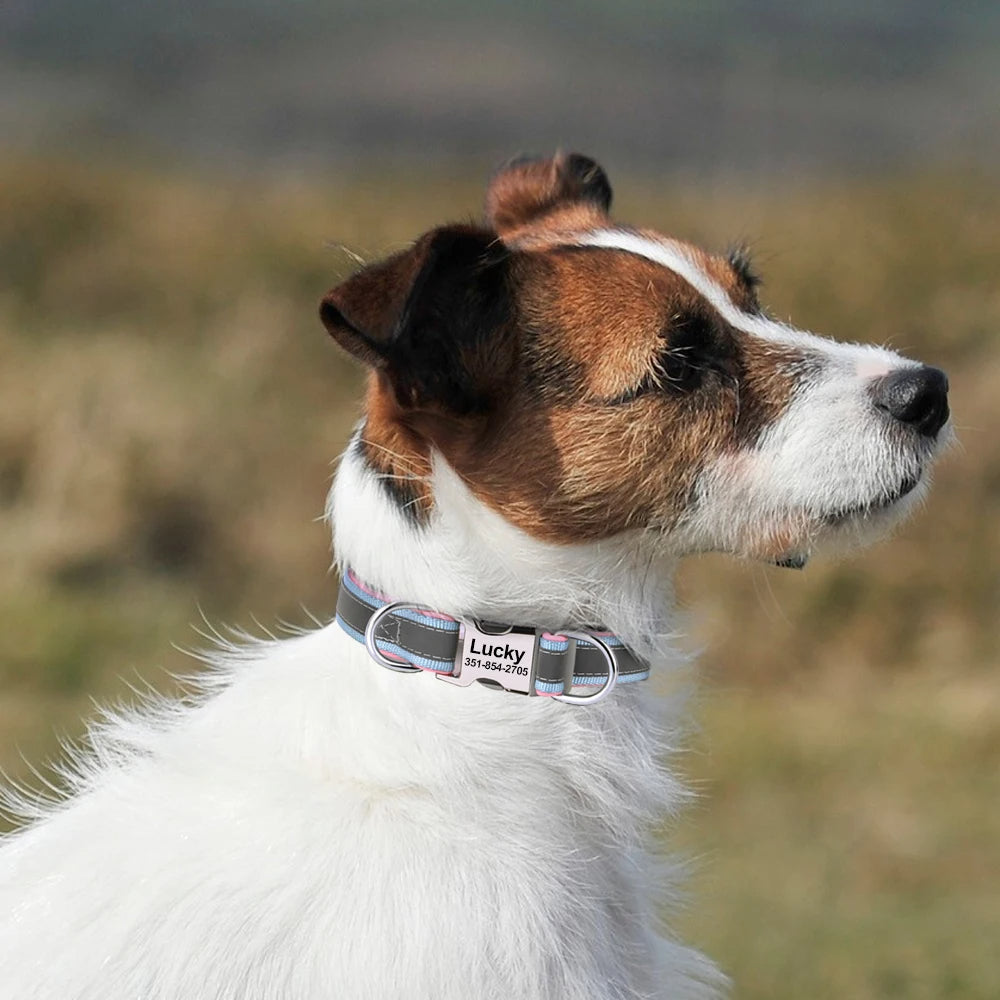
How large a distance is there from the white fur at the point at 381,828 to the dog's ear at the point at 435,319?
23 centimetres

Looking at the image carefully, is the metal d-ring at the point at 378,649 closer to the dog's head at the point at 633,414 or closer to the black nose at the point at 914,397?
the dog's head at the point at 633,414

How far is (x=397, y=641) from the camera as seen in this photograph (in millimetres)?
3055

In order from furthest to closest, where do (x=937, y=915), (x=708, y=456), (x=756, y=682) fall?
(x=756, y=682) → (x=937, y=915) → (x=708, y=456)

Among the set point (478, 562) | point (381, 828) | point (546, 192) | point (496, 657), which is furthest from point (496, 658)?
point (546, 192)

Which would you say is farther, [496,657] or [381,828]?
[496,657]

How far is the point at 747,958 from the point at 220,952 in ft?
11.0

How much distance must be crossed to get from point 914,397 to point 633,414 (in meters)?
0.62

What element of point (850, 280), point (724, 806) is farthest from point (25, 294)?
point (724, 806)

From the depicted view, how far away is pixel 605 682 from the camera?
126 inches

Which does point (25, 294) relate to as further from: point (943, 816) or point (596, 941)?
point (596, 941)

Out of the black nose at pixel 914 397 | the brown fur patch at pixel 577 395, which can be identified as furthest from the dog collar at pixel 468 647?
the black nose at pixel 914 397

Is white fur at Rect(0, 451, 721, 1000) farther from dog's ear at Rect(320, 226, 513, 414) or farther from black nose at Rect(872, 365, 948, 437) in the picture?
black nose at Rect(872, 365, 948, 437)

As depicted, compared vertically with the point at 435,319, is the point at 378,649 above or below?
below

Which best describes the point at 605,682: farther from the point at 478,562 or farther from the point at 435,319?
the point at 435,319
